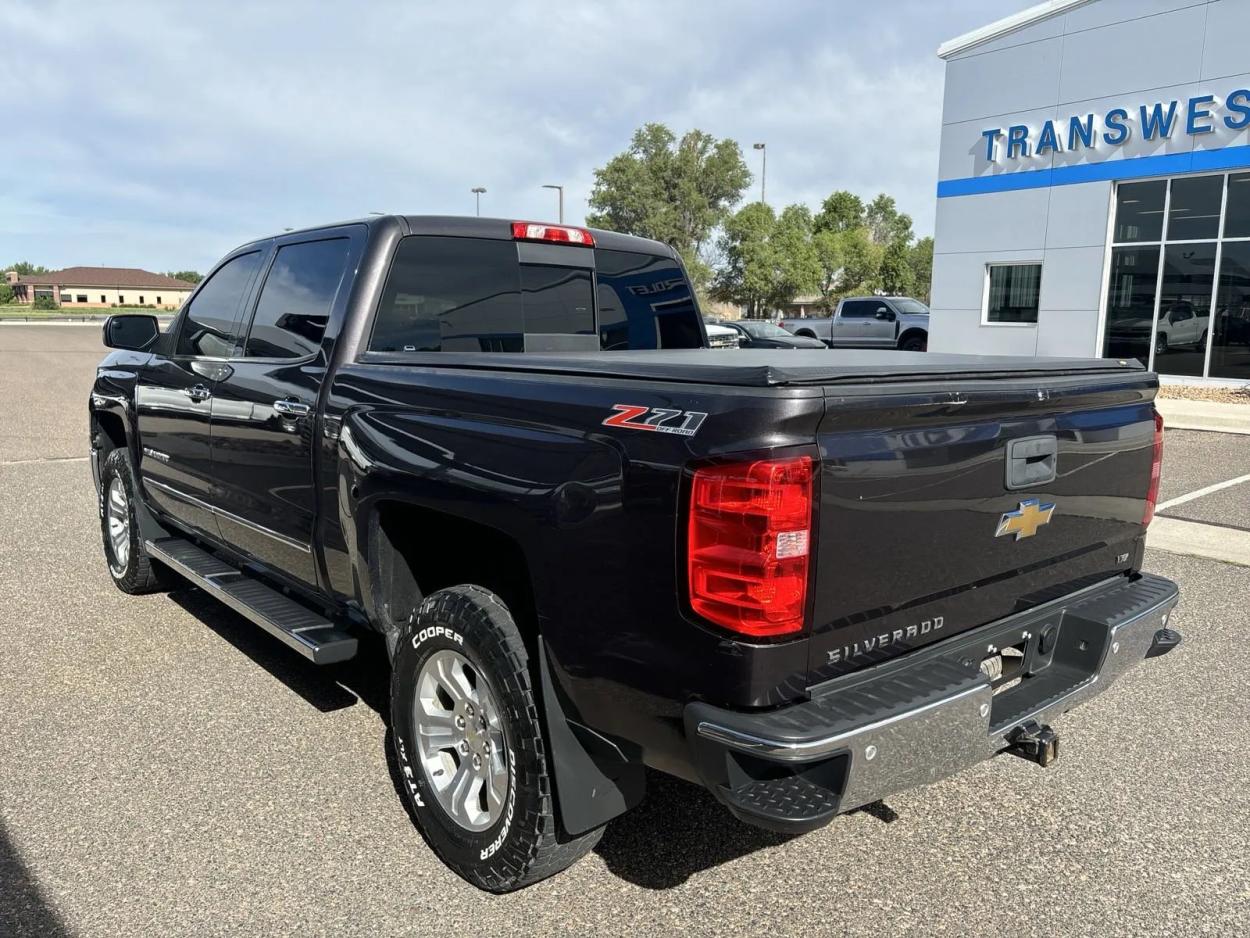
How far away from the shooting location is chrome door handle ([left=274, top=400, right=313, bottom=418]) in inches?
136

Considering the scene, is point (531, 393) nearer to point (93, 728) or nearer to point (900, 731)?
point (900, 731)

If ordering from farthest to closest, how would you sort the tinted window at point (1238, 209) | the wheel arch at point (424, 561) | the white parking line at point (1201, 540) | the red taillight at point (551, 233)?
the tinted window at point (1238, 209), the white parking line at point (1201, 540), the red taillight at point (551, 233), the wheel arch at point (424, 561)

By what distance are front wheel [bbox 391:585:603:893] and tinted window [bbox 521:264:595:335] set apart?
1.57 meters

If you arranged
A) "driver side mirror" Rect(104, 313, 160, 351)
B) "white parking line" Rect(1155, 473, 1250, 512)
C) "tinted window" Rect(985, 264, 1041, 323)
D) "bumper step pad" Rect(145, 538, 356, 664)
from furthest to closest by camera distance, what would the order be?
"tinted window" Rect(985, 264, 1041, 323) → "white parking line" Rect(1155, 473, 1250, 512) → "driver side mirror" Rect(104, 313, 160, 351) → "bumper step pad" Rect(145, 538, 356, 664)

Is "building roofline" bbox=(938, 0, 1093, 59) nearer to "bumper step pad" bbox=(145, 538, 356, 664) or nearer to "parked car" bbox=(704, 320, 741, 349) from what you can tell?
"parked car" bbox=(704, 320, 741, 349)

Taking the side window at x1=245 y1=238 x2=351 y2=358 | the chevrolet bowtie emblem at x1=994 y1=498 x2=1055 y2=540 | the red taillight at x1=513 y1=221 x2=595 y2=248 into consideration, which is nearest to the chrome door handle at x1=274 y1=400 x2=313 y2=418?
the side window at x1=245 y1=238 x2=351 y2=358

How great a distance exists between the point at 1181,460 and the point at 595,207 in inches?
2128

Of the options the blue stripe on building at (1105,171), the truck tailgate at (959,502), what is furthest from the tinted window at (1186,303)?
the truck tailgate at (959,502)

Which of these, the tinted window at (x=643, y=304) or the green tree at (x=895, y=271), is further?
the green tree at (x=895, y=271)

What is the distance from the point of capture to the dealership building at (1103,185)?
17.1 m

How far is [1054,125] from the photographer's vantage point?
1905 cm

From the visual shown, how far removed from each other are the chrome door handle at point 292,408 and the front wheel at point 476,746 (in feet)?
3.25

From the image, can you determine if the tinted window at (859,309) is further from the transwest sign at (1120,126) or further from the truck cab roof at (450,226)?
the truck cab roof at (450,226)

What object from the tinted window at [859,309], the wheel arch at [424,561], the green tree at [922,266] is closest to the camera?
the wheel arch at [424,561]
